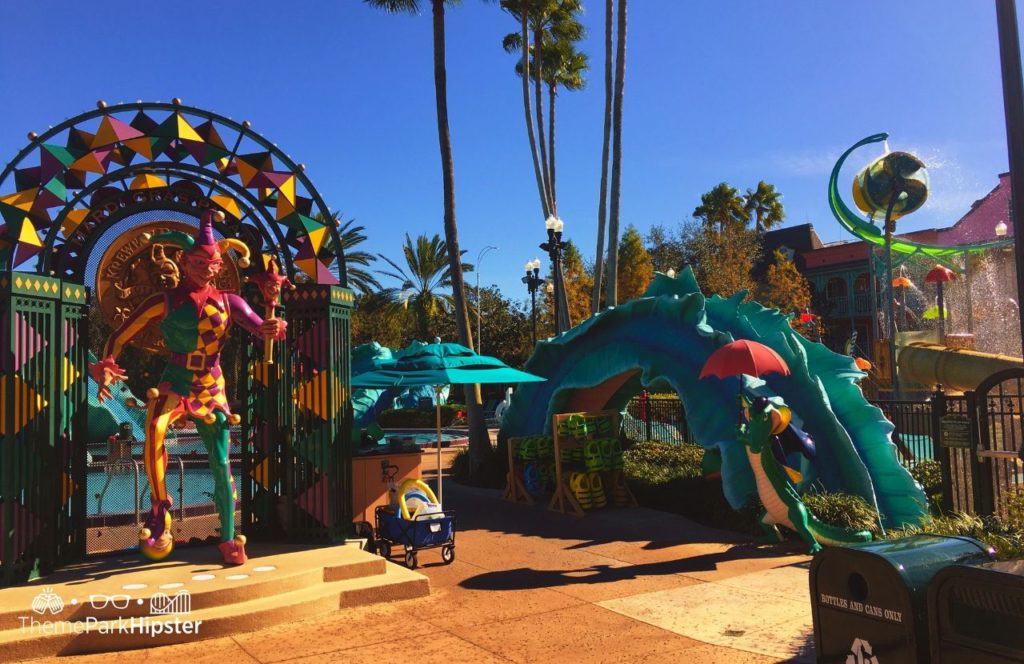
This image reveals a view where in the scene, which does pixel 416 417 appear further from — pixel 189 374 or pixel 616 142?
pixel 189 374

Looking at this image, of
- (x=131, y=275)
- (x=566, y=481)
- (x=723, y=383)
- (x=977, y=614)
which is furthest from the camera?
(x=566, y=481)

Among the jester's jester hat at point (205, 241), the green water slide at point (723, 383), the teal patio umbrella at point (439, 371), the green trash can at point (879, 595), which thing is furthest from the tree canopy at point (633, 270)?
the green trash can at point (879, 595)

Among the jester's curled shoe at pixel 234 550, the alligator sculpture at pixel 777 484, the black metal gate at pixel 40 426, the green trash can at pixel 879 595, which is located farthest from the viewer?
the alligator sculpture at pixel 777 484

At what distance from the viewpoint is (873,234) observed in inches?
965

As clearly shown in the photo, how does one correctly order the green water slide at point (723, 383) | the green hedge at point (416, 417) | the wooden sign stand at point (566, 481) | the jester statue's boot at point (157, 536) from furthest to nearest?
the green hedge at point (416, 417) < the wooden sign stand at point (566, 481) < the green water slide at point (723, 383) < the jester statue's boot at point (157, 536)

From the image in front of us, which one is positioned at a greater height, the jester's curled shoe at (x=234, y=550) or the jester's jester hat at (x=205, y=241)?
the jester's jester hat at (x=205, y=241)

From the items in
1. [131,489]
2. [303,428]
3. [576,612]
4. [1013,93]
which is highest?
[1013,93]

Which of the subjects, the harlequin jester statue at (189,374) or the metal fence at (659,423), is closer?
the harlequin jester statue at (189,374)

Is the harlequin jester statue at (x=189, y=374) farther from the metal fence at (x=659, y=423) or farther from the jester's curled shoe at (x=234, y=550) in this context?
the metal fence at (x=659, y=423)

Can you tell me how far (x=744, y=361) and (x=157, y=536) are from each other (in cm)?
655

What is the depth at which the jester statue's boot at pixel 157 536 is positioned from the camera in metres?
7.24

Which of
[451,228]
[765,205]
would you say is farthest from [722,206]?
[451,228]

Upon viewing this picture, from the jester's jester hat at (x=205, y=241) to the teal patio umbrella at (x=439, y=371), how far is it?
2.25m

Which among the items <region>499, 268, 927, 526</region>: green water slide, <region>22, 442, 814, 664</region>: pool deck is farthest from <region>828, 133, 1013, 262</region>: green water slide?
<region>22, 442, 814, 664</region>: pool deck
